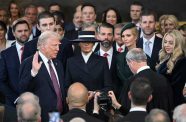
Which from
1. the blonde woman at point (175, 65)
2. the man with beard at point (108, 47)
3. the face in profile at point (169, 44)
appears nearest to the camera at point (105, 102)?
the man with beard at point (108, 47)

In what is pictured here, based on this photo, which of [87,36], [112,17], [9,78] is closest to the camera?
[87,36]

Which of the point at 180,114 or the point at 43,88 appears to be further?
the point at 43,88

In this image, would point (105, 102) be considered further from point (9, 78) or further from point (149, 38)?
point (149, 38)

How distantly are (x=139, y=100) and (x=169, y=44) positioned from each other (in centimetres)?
257

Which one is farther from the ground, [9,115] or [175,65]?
[175,65]

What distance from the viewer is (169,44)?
36.7 feet

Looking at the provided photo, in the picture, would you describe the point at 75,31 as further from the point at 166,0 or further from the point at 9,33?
the point at 166,0

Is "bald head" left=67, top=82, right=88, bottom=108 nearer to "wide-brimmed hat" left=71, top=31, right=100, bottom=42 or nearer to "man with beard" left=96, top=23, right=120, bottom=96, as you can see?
"wide-brimmed hat" left=71, top=31, right=100, bottom=42

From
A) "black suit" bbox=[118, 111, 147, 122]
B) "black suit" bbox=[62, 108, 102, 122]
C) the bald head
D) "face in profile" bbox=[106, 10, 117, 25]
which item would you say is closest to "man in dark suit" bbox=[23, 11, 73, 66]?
"face in profile" bbox=[106, 10, 117, 25]

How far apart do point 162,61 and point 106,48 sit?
2.89ft

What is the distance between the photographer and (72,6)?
1645 centimetres

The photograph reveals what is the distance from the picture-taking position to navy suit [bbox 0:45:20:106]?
11.3 m

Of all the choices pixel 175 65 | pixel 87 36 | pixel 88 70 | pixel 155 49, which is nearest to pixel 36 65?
pixel 88 70

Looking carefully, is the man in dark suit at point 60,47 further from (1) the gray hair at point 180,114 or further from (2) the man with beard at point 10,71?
(1) the gray hair at point 180,114
